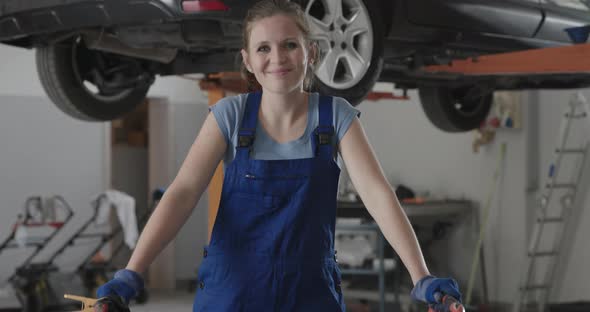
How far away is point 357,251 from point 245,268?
587 centimetres

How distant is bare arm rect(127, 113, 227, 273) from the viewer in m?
1.75

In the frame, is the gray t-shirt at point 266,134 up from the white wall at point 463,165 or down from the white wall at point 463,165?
up

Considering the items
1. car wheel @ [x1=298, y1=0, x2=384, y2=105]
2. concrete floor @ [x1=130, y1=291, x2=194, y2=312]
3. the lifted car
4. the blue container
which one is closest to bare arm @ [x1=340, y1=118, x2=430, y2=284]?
the lifted car

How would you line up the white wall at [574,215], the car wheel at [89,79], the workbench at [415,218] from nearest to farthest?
the car wheel at [89,79] → the workbench at [415,218] → the white wall at [574,215]

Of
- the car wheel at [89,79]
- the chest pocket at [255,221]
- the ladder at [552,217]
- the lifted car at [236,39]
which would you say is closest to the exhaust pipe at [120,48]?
the lifted car at [236,39]

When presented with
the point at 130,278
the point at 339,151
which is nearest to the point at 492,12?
the point at 339,151

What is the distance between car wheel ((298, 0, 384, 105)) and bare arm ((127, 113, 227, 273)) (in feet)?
7.07

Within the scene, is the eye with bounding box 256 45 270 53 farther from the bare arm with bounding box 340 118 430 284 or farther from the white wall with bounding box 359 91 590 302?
the white wall with bounding box 359 91 590 302

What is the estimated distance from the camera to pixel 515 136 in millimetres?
7996

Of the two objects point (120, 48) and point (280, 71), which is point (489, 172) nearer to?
point (120, 48)

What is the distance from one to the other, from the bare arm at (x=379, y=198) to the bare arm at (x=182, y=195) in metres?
0.26

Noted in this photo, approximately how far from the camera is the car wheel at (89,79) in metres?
4.84

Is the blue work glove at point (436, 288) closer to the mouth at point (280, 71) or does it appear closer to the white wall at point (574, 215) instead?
the mouth at point (280, 71)

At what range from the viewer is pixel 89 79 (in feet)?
16.8
